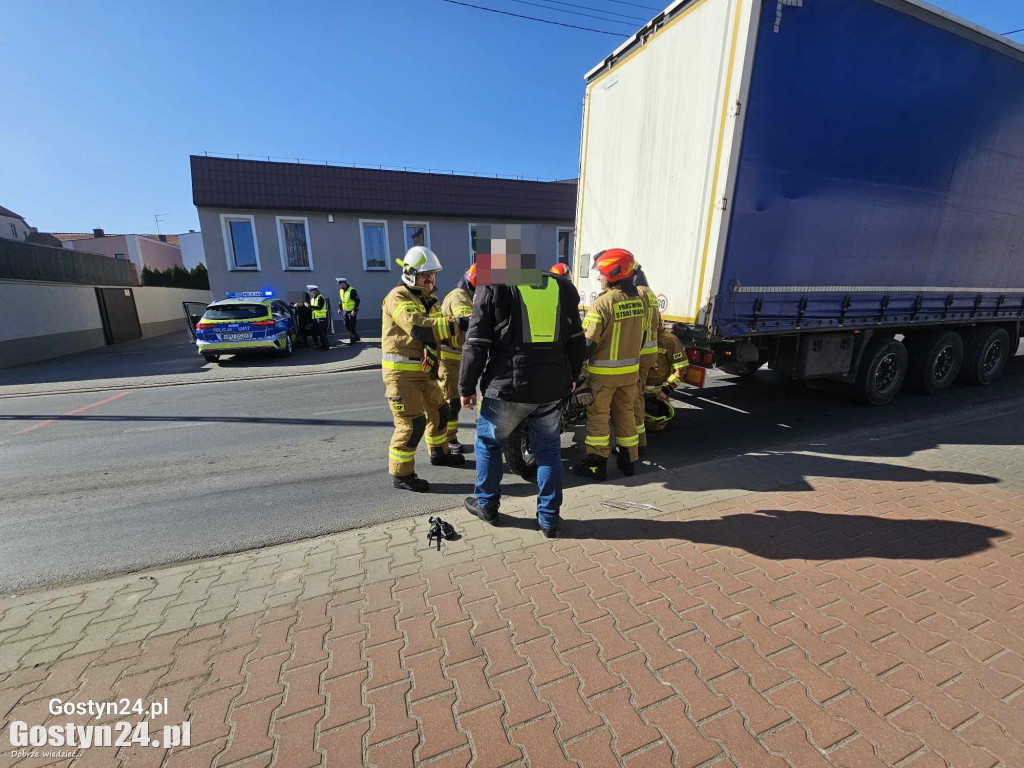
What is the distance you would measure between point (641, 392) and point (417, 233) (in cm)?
1472

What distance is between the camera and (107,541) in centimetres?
331

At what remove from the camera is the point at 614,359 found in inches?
151

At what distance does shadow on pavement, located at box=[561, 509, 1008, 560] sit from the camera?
286 cm

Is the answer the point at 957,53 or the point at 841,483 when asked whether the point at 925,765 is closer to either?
the point at 841,483

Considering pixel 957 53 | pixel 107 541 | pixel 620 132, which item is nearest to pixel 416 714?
pixel 107 541

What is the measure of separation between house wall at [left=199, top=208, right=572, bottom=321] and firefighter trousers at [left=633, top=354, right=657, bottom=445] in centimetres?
1105

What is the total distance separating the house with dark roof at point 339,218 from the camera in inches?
590

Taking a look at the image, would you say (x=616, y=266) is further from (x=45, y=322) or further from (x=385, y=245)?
(x=45, y=322)

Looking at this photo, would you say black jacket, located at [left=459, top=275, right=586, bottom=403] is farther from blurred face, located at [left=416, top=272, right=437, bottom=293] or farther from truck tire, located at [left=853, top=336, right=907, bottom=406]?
truck tire, located at [left=853, top=336, right=907, bottom=406]

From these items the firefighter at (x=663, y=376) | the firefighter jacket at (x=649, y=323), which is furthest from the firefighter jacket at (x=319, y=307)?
the firefighter jacket at (x=649, y=323)

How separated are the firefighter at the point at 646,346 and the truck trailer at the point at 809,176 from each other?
1.56 feet

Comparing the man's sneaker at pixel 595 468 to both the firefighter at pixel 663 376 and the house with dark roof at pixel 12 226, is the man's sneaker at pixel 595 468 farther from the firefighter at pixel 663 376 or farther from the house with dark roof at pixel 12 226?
the house with dark roof at pixel 12 226

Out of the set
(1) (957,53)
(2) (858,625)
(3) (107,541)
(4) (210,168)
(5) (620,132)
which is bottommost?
(3) (107,541)

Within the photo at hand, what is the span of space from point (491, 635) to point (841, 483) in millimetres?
3283
